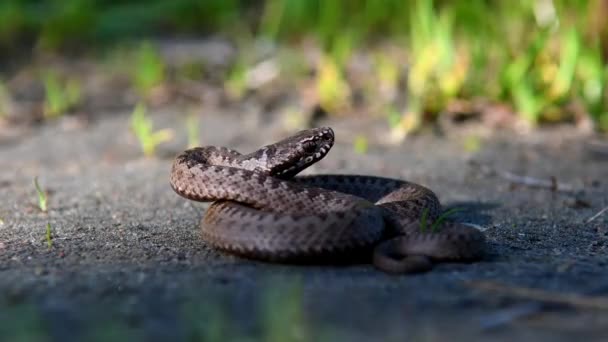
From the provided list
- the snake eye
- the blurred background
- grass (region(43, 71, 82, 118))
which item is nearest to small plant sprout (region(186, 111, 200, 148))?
the blurred background

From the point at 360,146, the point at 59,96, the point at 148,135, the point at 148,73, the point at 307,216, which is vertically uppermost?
the point at 148,73

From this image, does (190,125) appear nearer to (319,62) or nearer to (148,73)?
(148,73)

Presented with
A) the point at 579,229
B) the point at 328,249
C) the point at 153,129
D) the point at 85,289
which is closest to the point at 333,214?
the point at 328,249

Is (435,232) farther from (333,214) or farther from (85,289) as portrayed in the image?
(85,289)

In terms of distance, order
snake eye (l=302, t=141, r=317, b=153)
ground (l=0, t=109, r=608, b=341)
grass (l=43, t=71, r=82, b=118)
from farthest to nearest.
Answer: grass (l=43, t=71, r=82, b=118)
snake eye (l=302, t=141, r=317, b=153)
ground (l=0, t=109, r=608, b=341)

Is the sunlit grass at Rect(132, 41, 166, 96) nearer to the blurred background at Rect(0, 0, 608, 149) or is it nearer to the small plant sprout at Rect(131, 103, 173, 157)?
the blurred background at Rect(0, 0, 608, 149)

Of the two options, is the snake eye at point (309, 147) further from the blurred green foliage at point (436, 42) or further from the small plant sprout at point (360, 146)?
the blurred green foliage at point (436, 42)

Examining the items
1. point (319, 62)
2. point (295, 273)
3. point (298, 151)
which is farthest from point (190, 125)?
point (295, 273)
